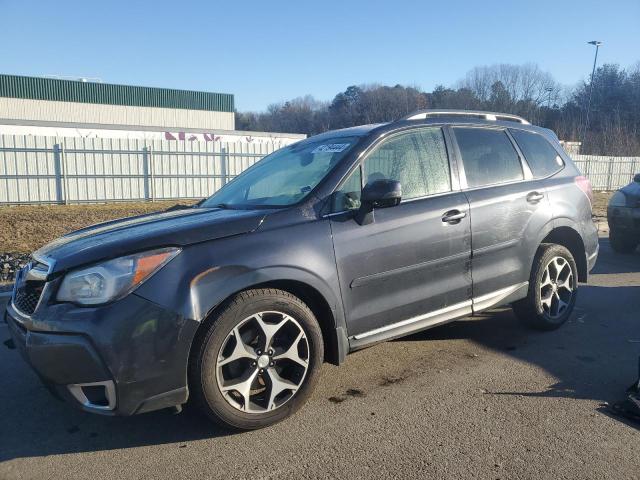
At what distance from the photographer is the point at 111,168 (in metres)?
17.9

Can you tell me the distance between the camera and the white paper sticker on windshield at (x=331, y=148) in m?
3.75

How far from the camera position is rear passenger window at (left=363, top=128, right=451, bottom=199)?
3748 millimetres

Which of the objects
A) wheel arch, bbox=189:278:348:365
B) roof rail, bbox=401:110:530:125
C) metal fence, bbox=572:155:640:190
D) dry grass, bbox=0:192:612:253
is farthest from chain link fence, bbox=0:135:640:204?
metal fence, bbox=572:155:640:190

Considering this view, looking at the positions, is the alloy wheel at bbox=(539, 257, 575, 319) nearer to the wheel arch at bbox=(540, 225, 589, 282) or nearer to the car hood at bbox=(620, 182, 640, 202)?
the wheel arch at bbox=(540, 225, 589, 282)

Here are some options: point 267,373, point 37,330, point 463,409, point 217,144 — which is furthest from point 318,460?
point 217,144

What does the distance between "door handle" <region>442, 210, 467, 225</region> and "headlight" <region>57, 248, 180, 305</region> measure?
205 cm

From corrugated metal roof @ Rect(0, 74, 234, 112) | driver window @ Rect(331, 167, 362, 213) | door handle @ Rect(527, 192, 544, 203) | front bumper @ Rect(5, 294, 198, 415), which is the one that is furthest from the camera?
corrugated metal roof @ Rect(0, 74, 234, 112)

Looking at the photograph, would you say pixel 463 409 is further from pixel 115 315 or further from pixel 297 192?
pixel 115 315

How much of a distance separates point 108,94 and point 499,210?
128 ft

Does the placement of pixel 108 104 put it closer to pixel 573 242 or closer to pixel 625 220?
pixel 625 220

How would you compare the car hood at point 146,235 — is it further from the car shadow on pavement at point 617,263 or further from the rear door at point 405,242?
the car shadow on pavement at point 617,263

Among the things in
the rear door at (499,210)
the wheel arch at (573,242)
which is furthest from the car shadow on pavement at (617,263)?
the rear door at (499,210)

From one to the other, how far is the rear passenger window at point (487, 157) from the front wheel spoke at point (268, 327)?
1.99 metres

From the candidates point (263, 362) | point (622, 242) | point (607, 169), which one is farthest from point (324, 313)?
point (607, 169)
